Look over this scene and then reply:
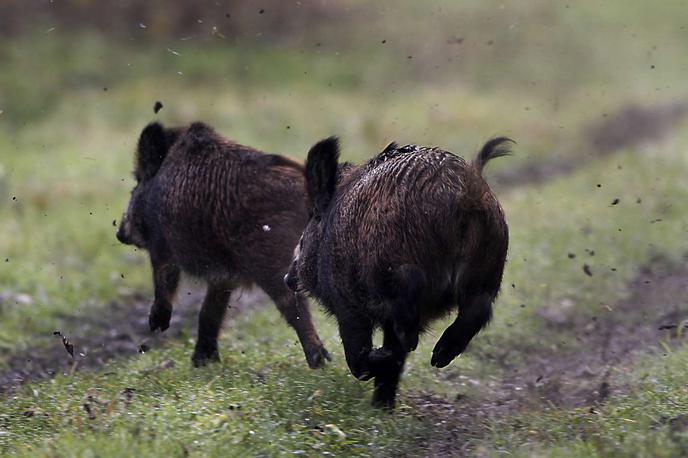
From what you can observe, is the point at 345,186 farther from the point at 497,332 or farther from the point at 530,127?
the point at 530,127

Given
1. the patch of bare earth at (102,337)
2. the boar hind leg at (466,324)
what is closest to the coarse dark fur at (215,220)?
the patch of bare earth at (102,337)

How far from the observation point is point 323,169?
696 cm

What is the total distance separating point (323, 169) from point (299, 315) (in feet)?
3.79

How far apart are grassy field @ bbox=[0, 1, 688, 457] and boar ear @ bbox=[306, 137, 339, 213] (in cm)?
115

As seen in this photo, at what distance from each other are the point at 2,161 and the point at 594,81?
48.1ft

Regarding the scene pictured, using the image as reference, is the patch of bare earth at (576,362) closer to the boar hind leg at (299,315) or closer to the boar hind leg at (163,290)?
the boar hind leg at (299,315)

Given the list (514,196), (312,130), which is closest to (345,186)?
(514,196)

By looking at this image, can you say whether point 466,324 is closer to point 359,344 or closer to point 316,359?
point 359,344

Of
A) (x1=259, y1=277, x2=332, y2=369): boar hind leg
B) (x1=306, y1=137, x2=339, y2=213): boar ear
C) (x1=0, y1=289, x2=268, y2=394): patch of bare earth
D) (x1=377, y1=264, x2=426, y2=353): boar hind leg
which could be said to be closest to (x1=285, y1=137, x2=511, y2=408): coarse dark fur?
(x1=377, y1=264, x2=426, y2=353): boar hind leg

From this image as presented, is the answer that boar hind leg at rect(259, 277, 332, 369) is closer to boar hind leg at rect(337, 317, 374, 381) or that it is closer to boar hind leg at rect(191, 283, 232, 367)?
boar hind leg at rect(191, 283, 232, 367)

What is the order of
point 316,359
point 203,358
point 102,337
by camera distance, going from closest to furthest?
point 316,359, point 203,358, point 102,337

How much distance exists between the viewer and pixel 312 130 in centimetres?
1889

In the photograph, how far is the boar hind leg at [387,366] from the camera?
631 centimetres

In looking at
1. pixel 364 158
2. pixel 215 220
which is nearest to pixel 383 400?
pixel 215 220
